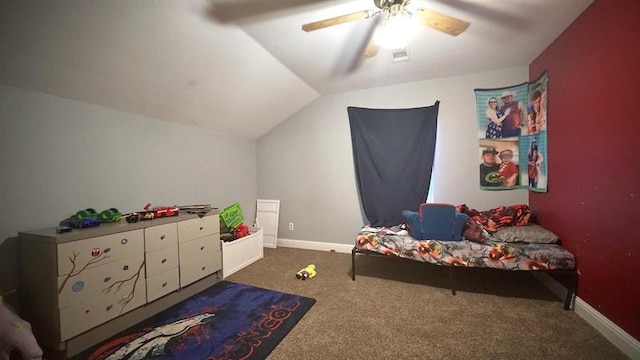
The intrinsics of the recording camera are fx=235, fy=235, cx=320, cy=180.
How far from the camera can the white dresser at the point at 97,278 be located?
4.76 ft

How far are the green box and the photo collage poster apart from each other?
3129 millimetres

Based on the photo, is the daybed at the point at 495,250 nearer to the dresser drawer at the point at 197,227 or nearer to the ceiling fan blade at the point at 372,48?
the dresser drawer at the point at 197,227

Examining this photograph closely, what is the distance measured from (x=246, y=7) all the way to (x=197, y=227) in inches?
76.5

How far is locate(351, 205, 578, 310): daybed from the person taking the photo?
6.30 feet

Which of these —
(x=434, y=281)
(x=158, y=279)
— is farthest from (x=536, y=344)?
(x=158, y=279)

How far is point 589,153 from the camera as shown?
5.74 feet

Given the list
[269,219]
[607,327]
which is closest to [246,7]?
[269,219]

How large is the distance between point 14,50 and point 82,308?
5.48 ft

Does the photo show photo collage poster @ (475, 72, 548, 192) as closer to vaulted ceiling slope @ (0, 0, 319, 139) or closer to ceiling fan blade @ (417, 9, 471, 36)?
ceiling fan blade @ (417, 9, 471, 36)

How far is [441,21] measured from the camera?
58.0 inches

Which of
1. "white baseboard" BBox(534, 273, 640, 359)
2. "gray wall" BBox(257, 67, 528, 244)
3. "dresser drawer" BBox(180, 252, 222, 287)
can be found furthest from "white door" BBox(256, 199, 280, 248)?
"white baseboard" BBox(534, 273, 640, 359)

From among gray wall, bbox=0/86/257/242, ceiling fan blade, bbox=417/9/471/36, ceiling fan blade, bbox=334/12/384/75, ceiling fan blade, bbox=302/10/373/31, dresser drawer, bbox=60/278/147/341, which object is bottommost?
dresser drawer, bbox=60/278/147/341

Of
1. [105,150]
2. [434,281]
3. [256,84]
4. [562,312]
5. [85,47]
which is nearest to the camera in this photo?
[85,47]

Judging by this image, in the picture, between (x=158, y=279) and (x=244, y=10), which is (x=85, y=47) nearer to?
(x=244, y=10)
